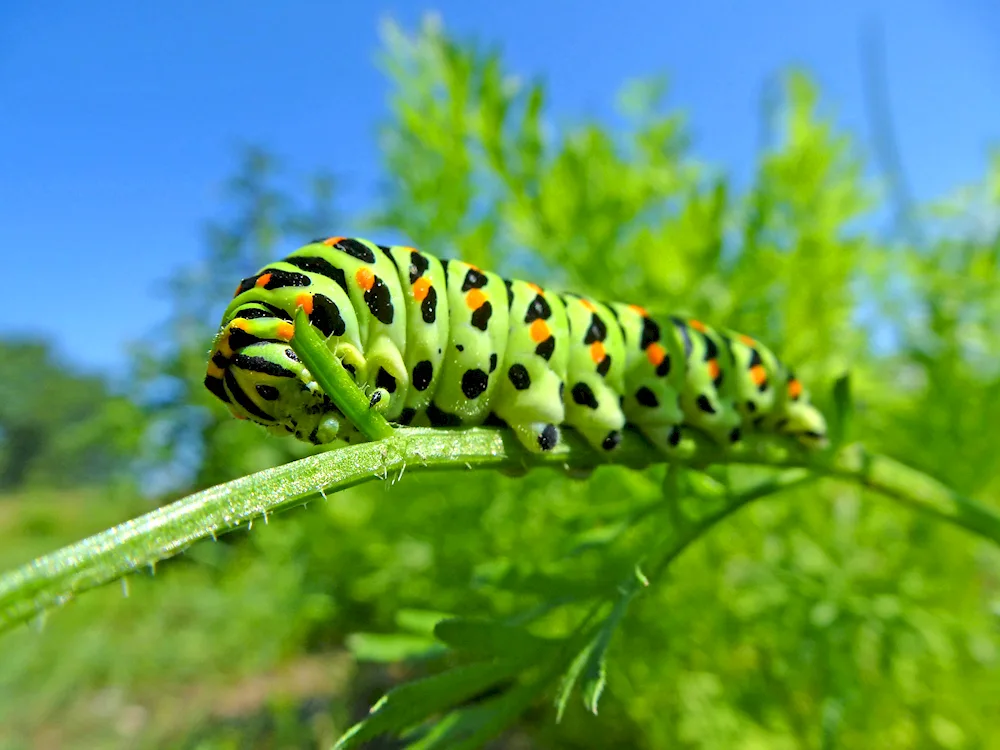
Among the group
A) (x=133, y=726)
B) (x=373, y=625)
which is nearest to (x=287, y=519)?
(x=373, y=625)

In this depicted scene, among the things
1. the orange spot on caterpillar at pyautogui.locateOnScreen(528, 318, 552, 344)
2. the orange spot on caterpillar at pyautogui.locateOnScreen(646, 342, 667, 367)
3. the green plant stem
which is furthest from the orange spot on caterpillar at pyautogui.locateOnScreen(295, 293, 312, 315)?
the orange spot on caterpillar at pyautogui.locateOnScreen(646, 342, 667, 367)

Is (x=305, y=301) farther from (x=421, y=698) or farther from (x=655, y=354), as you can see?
(x=655, y=354)

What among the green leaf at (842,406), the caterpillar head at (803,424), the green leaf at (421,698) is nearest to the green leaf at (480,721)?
the green leaf at (421,698)

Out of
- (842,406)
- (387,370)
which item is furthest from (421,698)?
(842,406)

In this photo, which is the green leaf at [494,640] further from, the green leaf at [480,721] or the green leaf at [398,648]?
the green leaf at [398,648]

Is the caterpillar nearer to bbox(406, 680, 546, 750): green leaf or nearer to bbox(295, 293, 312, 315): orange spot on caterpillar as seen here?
bbox(295, 293, 312, 315): orange spot on caterpillar
